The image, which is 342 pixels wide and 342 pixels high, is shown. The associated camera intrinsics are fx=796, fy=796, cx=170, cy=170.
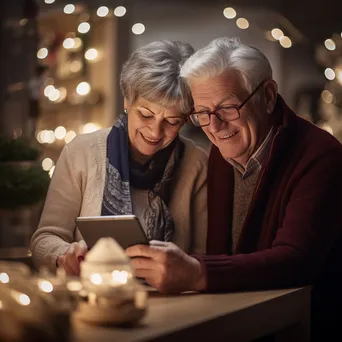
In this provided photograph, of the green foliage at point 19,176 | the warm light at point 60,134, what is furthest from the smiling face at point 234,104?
the warm light at point 60,134

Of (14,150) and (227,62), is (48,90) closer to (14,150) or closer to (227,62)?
(14,150)

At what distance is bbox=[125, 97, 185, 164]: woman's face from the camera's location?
2074mm

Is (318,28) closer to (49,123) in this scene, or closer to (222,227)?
(49,123)

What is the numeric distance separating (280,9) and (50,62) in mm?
1824

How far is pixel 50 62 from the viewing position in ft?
20.1

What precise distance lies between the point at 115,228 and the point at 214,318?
1.07 ft

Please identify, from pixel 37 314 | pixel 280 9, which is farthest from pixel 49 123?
pixel 37 314

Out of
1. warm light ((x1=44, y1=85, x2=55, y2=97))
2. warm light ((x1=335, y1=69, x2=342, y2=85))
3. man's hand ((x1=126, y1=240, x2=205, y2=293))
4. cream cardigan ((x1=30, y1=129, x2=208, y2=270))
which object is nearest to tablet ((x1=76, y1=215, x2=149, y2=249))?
man's hand ((x1=126, y1=240, x2=205, y2=293))

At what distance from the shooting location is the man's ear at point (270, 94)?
2148 millimetres

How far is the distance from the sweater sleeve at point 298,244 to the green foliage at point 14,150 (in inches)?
28.7

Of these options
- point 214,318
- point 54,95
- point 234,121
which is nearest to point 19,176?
point 234,121

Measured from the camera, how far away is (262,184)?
2090 millimetres

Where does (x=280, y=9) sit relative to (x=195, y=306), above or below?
above

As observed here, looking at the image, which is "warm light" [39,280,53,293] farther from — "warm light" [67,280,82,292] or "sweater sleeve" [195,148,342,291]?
"sweater sleeve" [195,148,342,291]
